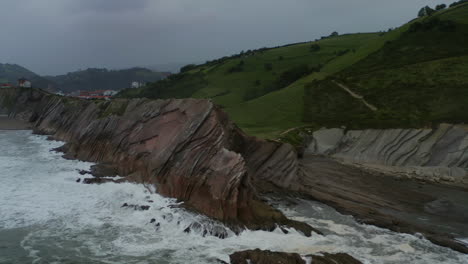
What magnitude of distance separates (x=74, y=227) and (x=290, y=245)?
1384 centimetres

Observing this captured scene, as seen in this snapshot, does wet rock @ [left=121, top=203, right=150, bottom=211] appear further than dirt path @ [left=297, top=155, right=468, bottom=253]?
Yes

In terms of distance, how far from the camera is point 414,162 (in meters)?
39.7

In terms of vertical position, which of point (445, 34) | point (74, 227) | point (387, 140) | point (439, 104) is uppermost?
point (445, 34)

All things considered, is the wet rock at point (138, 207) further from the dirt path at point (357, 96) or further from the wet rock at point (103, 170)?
the dirt path at point (357, 96)

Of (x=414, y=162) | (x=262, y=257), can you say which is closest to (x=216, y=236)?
(x=262, y=257)

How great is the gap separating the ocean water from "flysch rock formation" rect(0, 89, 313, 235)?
50.8 inches

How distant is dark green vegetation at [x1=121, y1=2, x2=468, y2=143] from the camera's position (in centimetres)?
5009

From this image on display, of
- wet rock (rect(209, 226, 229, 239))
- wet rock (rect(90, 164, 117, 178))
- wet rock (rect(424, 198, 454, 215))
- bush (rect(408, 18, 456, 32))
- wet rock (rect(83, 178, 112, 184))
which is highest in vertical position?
bush (rect(408, 18, 456, 32))

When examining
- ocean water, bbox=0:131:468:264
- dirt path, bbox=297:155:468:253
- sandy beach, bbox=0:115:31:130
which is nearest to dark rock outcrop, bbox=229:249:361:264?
ocean water, bbox=0:131:468:264

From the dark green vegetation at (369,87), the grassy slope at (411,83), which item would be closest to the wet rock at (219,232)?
the dark green vegetation at (369,87)

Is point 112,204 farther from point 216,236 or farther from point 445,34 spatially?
point 445,34

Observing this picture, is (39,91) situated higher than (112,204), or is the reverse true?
(39,91)

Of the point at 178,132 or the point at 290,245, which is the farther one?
the point at 178,132

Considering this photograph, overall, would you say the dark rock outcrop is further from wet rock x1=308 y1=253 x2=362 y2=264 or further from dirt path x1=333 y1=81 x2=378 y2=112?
dirt path x1=333 y1=81 x2=378 y2=112
